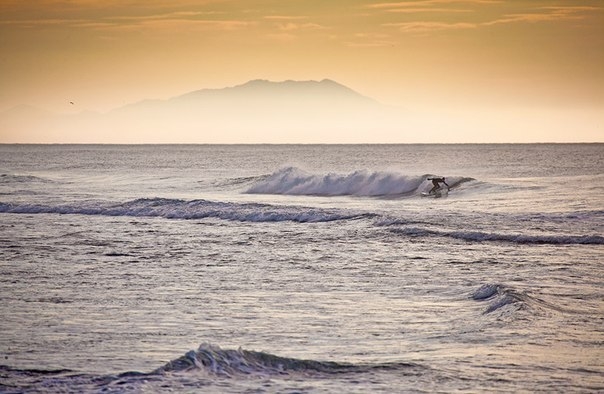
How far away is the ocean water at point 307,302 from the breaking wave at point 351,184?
15.1 meters

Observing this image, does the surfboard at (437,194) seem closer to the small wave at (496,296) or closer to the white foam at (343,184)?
the white foam at (343,184)

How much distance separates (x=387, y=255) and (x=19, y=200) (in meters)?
25.4

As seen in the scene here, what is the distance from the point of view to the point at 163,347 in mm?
12016

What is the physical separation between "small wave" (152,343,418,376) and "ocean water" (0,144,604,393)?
3cm

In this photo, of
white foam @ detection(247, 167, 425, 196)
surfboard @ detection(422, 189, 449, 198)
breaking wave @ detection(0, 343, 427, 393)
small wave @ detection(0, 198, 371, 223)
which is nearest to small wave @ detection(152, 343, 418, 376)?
breaking wave @ detection(0, 343, 427, 393)

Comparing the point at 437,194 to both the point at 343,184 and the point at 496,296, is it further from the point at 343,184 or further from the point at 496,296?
the point at 496,296

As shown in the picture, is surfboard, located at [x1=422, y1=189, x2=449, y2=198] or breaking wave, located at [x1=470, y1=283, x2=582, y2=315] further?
surfboard, located at [x1=422, y1=189, x2=449, y2=198]

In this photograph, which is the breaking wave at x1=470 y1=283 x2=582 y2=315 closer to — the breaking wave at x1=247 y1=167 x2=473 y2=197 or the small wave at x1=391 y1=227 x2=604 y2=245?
the small wave at x1=391 y1=227 x2=604 y2=245

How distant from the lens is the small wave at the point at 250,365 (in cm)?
1083

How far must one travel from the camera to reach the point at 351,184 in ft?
166

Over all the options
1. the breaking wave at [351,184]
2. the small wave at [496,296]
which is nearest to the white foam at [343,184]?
the breaking wave at [351,184]

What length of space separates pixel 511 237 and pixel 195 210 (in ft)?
46.0

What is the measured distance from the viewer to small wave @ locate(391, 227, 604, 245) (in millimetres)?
23947

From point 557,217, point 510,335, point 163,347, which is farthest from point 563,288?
point 557,217
